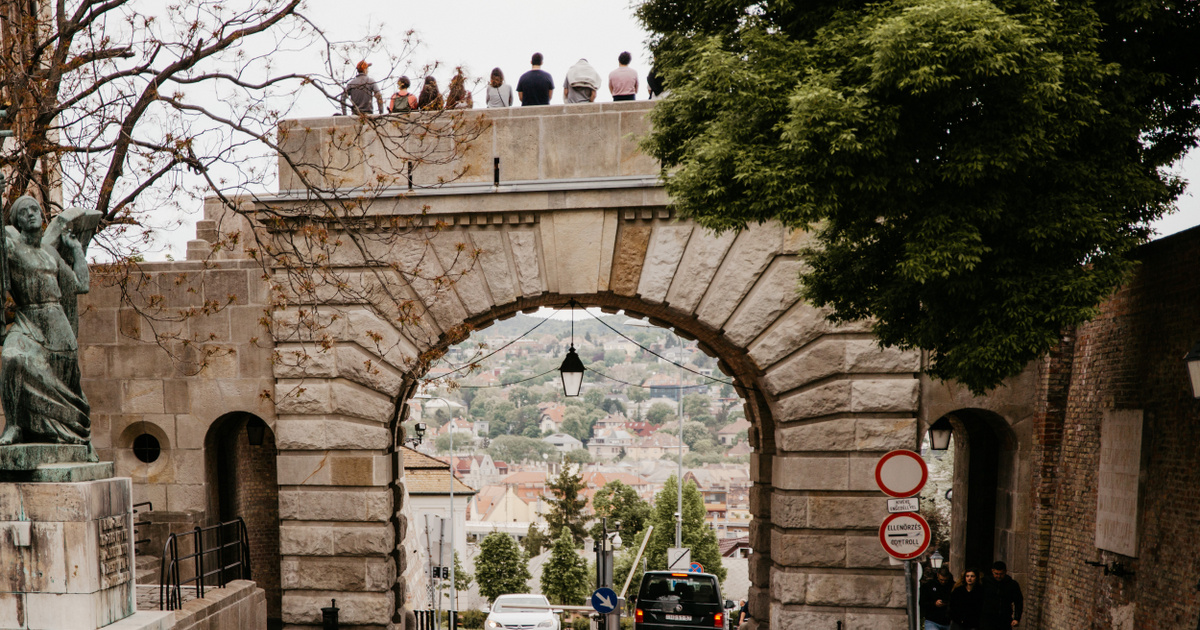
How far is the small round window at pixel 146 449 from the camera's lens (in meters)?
13.5

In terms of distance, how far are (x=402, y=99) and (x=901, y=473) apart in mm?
7765

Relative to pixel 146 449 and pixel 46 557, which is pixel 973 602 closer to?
pixel 46 557

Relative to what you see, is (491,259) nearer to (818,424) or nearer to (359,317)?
(359,317)

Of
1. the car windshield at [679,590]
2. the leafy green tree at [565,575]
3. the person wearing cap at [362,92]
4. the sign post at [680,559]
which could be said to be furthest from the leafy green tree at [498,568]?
the person wearing cap at [362,92]

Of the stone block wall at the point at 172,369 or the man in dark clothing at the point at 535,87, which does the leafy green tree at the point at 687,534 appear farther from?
the man in dark clothing at the point at 535,87

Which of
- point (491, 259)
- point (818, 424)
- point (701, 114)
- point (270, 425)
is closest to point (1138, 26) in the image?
point (701, 114)

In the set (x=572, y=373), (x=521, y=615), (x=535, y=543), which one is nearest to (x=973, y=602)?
(x=572, y=373)

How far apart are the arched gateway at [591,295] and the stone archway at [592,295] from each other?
18 millimetres

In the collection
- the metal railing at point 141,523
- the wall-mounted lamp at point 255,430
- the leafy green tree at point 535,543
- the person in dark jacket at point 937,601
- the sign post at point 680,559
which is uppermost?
the wall-mounted lamp at point 255,430

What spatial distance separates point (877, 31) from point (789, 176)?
1193 mm

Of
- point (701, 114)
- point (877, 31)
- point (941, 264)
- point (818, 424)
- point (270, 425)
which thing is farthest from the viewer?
point (270, 425)

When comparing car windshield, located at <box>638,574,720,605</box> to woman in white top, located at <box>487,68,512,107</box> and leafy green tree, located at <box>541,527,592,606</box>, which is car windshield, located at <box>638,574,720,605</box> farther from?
leafy green tree, located at <box>541,527,592,606</box>

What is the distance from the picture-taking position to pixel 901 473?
27.9ft

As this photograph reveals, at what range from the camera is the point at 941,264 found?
7316 millimetres
